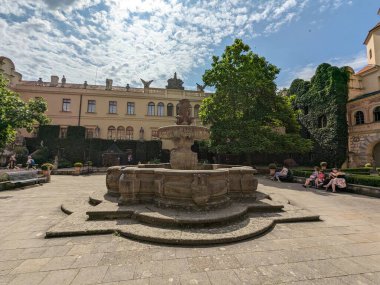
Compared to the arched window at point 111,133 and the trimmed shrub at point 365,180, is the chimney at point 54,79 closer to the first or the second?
the arched window at point 111,133

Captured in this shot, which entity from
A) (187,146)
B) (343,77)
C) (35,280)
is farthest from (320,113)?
(35,280)

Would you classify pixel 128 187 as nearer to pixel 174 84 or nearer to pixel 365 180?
pixel 365 180

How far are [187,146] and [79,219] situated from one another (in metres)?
4.34

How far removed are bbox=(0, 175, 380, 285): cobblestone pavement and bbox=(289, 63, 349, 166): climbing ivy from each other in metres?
23.1

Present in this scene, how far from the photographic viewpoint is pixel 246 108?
18.9 m

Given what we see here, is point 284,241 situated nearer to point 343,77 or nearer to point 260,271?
point 260,271

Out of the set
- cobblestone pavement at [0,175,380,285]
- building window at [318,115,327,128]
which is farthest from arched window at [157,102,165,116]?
cobblestone pavement at [0,175,380,285]

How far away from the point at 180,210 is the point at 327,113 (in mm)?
27196

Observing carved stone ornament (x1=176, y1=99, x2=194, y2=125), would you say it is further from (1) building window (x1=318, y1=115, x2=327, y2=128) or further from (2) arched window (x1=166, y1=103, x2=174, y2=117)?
(2) arched window (x1=166, y1=103, x2=174, y2=117)

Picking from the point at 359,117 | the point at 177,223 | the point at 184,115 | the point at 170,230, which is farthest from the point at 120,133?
the point at 359,117

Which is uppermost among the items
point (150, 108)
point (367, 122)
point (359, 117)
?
point (150, 108)

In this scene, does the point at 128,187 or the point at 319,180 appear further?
the point at 319,180

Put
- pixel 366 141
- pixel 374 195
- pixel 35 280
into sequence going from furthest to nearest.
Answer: pixel 366 141 → pixel 374 195 → pixel 35 280

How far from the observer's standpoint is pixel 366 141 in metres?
23.0
